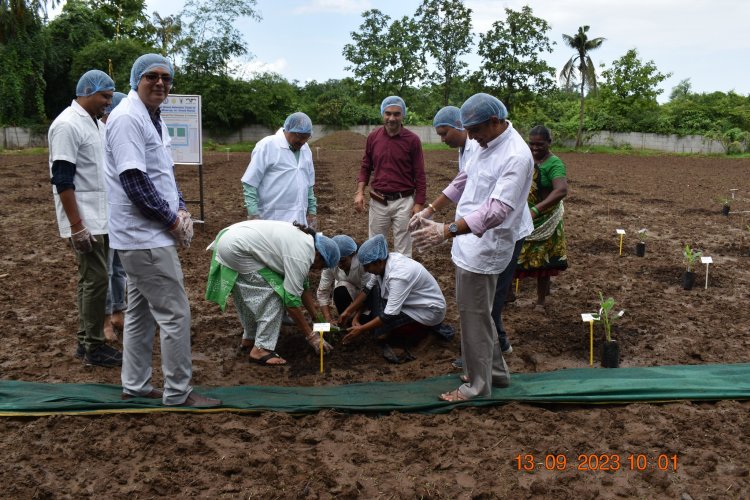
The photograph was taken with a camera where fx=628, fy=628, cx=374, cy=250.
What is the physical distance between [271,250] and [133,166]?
1.31 m

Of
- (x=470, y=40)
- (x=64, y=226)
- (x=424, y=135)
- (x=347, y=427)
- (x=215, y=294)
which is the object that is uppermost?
(x=470, y=40)

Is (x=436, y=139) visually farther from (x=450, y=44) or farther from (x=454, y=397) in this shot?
(x=454, y=397)

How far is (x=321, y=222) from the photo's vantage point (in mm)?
10211

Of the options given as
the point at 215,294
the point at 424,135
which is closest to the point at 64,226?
the point at 215,294

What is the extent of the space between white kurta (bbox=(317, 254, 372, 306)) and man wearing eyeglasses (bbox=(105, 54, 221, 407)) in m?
1.57

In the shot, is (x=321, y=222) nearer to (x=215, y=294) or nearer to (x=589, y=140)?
(x=215, y=294)

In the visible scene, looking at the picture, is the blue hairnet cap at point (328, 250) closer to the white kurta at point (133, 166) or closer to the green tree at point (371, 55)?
the white kurta at point (133, 166)

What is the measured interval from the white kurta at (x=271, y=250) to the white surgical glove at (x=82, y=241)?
0.81 m

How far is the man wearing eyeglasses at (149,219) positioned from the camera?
10.3ft

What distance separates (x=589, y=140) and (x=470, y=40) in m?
13.4

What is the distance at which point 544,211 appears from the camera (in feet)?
16.9

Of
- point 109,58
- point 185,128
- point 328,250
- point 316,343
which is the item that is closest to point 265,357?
point 316,343
